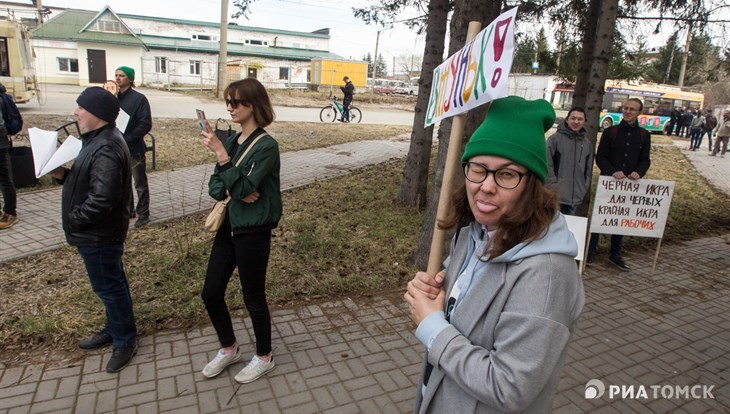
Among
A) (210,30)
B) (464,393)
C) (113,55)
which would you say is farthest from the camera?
(210,30)

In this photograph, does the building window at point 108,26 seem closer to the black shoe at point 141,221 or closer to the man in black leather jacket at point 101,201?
the black shoe at point 141,221

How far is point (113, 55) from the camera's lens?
38.2m

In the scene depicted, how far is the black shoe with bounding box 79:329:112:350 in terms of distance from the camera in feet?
11.7

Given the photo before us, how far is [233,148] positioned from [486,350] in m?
2.27

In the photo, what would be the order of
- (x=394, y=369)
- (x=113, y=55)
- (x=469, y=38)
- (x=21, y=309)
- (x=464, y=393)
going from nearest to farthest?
(x=464, y=393) < (x=469, y=38) < (x=394, y=369) < (x=21, y=309) < (x=113, y=55)

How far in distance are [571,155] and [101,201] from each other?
4703 mm

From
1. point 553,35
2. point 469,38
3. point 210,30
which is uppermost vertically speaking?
point 210,30

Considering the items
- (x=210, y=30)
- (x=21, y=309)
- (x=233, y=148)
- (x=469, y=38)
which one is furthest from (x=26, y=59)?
(x=210, y=30)

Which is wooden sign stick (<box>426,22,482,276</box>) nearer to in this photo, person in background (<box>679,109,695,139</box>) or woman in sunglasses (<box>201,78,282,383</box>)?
woman in sunglasses (<box>201,78,282,383</box>)

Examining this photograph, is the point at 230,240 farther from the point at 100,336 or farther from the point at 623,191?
the point at 623,191

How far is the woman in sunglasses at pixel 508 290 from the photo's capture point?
127cm

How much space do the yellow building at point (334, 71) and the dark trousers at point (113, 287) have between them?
126 ft

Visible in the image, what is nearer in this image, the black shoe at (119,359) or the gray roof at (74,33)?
the black shoe at (119,359)

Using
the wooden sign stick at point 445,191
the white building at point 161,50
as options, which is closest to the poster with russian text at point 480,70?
the wooden sign stick at point 445,191
